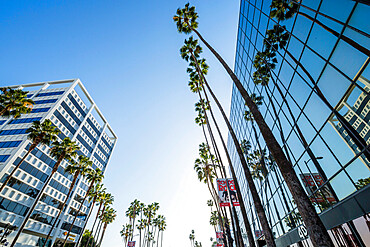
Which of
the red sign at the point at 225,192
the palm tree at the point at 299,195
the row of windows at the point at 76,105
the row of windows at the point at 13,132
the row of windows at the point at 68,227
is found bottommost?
the palm tree at the point at 299,195

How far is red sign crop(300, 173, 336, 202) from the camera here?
9.92 metres

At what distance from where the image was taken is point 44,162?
44.5 m

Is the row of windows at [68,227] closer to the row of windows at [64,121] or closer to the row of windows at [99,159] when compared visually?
the row of windows at [99,159]

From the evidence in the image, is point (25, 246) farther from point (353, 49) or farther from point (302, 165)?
point (353, 49)

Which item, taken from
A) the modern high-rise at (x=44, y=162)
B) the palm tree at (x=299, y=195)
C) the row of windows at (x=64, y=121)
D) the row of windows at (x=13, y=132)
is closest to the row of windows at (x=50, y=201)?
the modern high-rise at (x=44, y=162)

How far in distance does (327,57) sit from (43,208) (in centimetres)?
5904

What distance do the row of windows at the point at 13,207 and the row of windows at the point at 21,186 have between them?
266cm

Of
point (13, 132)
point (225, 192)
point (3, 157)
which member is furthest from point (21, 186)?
point (225, 192)

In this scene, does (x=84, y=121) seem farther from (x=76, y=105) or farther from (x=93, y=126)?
(x=93, y=126)

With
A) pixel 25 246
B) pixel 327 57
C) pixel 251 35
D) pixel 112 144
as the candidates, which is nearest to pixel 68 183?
pixel 25 246

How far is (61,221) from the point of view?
155ft

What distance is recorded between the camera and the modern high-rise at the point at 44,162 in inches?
1427

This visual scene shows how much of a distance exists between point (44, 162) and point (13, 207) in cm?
1183

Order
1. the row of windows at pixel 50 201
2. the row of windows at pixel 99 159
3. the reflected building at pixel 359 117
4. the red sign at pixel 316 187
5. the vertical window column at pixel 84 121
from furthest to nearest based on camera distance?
the row of windows at pixel 99 159 < the vertical window column at pixel 84 121 < the row of windows at pixel 50 201 < the red sign at pixel 316 187 < the reflected building at pixel 359 117
